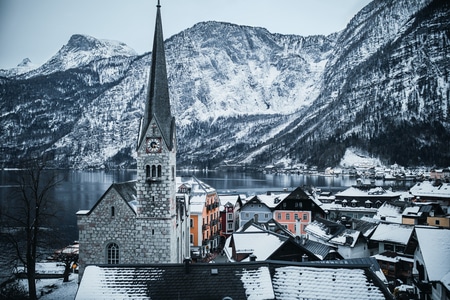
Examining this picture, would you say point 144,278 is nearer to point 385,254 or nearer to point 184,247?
point 184,247

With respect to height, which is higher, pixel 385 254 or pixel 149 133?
pixel 149 133

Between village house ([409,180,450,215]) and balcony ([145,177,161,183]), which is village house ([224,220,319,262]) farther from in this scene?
village house ([409,180,450,215])

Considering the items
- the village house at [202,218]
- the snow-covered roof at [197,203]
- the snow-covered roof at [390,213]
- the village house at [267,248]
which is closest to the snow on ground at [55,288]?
the village house at [267,248]

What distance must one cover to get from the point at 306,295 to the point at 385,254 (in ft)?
95.2

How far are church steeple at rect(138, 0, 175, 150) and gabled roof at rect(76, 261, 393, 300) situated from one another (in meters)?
12.8

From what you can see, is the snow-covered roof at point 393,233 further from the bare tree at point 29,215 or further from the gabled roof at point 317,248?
the bare tree at point 29,215

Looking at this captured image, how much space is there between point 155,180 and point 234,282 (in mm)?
13478

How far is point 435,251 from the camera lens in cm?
2692

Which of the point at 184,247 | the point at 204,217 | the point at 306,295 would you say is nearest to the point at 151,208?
the point at 184,247

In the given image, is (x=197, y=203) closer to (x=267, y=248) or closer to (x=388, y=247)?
Result: (x=267, y=248)

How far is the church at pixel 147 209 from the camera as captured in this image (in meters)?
31.8

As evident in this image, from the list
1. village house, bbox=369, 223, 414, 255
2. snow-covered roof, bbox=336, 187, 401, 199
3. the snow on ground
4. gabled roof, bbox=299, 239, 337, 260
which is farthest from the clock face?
snow-covered roof, bbox=336, 187, 401, 199

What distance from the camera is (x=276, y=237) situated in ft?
126

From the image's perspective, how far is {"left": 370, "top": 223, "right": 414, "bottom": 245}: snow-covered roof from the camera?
46188 mm
